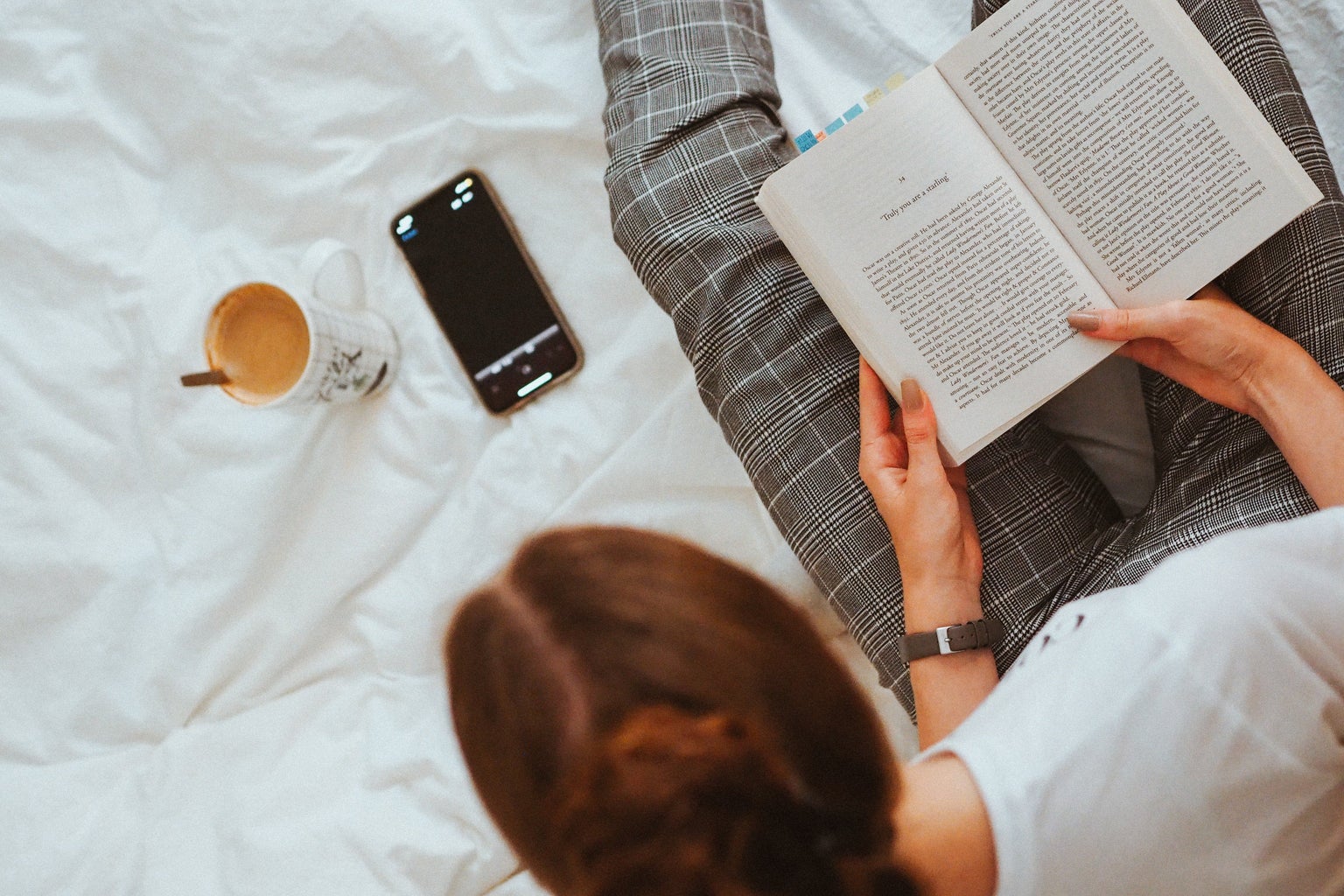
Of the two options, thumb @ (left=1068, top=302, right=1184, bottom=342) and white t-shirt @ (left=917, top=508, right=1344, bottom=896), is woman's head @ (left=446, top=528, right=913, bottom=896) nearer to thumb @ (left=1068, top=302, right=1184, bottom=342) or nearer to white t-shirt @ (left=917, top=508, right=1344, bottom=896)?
white t-shirt @ (left=917, top=508, right=1344, bottom=896)

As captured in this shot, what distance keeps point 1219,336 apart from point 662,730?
44 cm

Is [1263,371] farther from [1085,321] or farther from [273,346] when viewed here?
[273,346]

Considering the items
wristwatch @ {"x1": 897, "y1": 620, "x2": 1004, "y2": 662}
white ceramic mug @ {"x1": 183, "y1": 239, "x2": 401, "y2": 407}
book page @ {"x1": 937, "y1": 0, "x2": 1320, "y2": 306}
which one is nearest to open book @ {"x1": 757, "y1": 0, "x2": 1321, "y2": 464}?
book page @ {"x1": 937, "y1": 0, "x2": 1320, "y2": 306}

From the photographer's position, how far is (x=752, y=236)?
624 mm

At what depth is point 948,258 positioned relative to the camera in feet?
1.83

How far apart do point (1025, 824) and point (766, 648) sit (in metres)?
0.15

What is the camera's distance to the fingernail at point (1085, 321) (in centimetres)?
54

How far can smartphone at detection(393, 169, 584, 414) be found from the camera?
771 mm

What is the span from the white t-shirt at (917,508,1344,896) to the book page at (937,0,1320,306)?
0.67 ft

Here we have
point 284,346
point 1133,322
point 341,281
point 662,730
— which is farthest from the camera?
point 341,281

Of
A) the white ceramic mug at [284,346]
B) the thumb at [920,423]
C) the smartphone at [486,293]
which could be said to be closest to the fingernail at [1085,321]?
the thumb at [920,423]

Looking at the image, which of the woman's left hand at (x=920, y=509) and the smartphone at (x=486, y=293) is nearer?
the woman's left hand at (x=920, y=509)

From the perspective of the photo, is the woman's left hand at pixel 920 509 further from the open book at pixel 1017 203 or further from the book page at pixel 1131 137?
the book page at pixel 1131 137

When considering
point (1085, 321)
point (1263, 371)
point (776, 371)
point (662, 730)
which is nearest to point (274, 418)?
point (776, 371)
